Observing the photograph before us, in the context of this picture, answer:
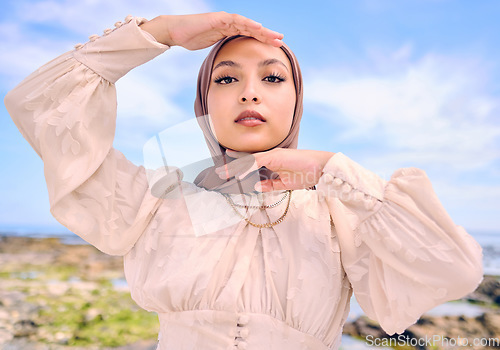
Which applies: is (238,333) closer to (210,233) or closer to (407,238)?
(210,233)

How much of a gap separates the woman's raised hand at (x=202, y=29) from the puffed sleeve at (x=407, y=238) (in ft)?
1.44

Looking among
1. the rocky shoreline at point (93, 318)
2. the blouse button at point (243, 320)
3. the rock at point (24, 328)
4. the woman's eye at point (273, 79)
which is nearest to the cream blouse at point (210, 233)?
the blouse button at point (243, 320)

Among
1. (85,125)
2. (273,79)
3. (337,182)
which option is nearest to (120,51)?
(85,125)

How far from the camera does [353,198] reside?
0.88 metres

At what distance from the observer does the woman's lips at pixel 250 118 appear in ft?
3.73

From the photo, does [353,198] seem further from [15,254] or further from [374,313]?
[15,254]

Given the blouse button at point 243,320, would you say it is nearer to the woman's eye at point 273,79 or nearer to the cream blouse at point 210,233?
the cream blouse at point 210,233

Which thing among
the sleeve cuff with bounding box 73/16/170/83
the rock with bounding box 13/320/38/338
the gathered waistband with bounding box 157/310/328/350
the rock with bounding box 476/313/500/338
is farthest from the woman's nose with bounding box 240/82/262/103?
the rock with bounding box 13/320/38/338

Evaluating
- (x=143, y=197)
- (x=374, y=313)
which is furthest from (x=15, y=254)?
(x=374, y=313)

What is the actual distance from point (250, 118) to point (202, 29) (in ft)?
0.94

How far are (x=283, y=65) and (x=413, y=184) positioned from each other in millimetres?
550

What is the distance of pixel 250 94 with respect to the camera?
1.11 meters

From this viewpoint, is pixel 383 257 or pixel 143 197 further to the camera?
pixel 143 197

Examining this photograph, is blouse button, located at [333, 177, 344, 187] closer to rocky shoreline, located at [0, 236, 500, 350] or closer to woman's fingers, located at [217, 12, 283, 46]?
woman's fingers, located at [217, 12, 283, 46]
